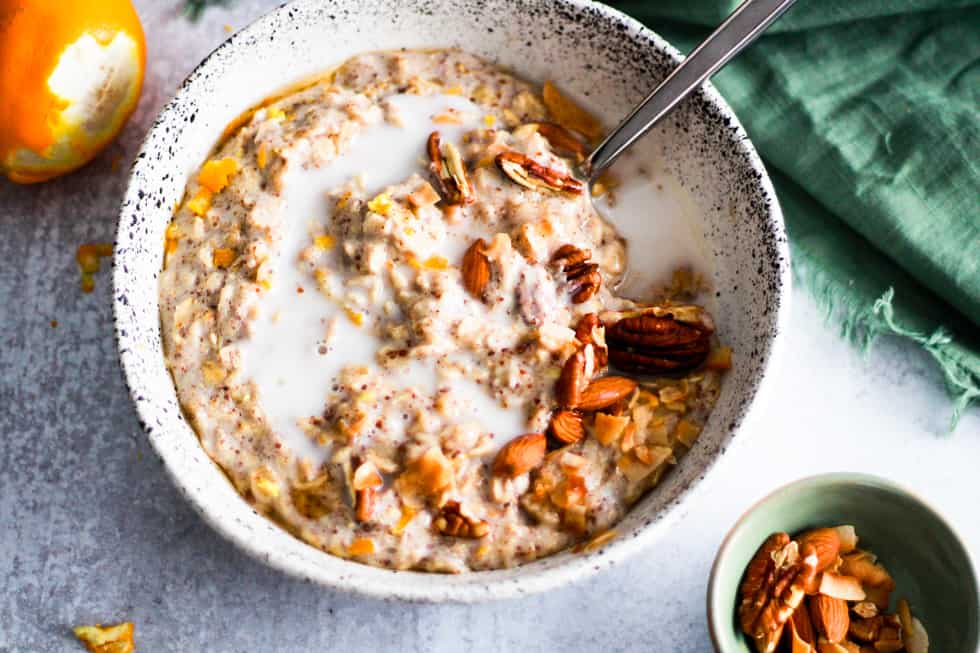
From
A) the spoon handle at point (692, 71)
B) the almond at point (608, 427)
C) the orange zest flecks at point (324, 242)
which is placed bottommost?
the orange zest flecks at point (324, 242)

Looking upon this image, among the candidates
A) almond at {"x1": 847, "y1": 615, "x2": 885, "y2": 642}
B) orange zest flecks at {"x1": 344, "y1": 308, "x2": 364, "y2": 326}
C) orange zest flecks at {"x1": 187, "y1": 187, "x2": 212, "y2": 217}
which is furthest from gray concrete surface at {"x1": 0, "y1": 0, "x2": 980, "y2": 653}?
orange zest flecks at {"x1": 344, "y1": 308, "x2": 364, "y2": 326}

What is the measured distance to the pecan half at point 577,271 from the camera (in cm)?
181

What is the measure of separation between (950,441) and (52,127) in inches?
66.8

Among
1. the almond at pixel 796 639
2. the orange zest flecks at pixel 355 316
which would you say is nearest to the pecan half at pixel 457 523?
the orange zest flecks at pixel 355 316

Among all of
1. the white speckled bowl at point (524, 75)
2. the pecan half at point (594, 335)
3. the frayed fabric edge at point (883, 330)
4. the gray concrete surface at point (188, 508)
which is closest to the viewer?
the white speckled bowl at point (524, 75)

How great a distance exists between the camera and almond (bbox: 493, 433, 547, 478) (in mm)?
1693

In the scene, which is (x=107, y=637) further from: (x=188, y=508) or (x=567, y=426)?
(x=567, y=426)

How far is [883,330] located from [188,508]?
4.28 feet

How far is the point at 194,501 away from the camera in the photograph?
5.48 ft

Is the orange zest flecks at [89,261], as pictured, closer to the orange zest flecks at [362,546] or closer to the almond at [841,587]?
the orange zest flecks at [362,546]

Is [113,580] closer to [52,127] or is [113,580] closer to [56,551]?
[56,551]

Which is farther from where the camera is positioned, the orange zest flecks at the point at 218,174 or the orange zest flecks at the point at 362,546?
the orange zest flecks at the point at 218,174

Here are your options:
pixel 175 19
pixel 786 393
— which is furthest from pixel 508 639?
pixel 175 19

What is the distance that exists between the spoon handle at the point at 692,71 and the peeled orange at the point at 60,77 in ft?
2.78
